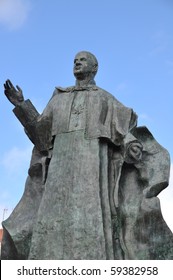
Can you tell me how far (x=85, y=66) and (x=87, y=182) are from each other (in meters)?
2.53

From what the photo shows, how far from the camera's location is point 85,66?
38.3 ft

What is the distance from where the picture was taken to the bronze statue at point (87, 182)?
10039 millimetres

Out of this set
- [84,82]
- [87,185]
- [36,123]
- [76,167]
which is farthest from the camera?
[84,82]

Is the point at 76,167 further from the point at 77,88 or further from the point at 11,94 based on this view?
the point at 11,94

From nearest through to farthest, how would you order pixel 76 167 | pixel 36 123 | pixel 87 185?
pixel 87 185
pixel 76 167
pixel 36 123

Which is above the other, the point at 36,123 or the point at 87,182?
the point at 36,123

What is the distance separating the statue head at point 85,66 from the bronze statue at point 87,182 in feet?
0.06

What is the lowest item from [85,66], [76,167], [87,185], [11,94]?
[87,185]

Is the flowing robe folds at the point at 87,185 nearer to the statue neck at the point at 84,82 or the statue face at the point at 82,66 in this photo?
the statue neck at the point at 84,82

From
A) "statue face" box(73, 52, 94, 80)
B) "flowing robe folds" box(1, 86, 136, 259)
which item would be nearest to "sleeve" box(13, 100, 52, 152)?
"flowing robe folds" box(1, 86, 136, 259)

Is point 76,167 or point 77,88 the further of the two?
point 77,88

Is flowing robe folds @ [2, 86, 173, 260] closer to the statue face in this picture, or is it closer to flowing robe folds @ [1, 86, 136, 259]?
flowing robe folds @ [1, 86, 136, 259]

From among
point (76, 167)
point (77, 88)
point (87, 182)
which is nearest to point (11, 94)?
point (77, 88)

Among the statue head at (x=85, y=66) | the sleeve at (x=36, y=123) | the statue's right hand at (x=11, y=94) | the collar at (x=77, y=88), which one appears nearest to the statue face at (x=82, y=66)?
the statue head at (x=85, y=66)
